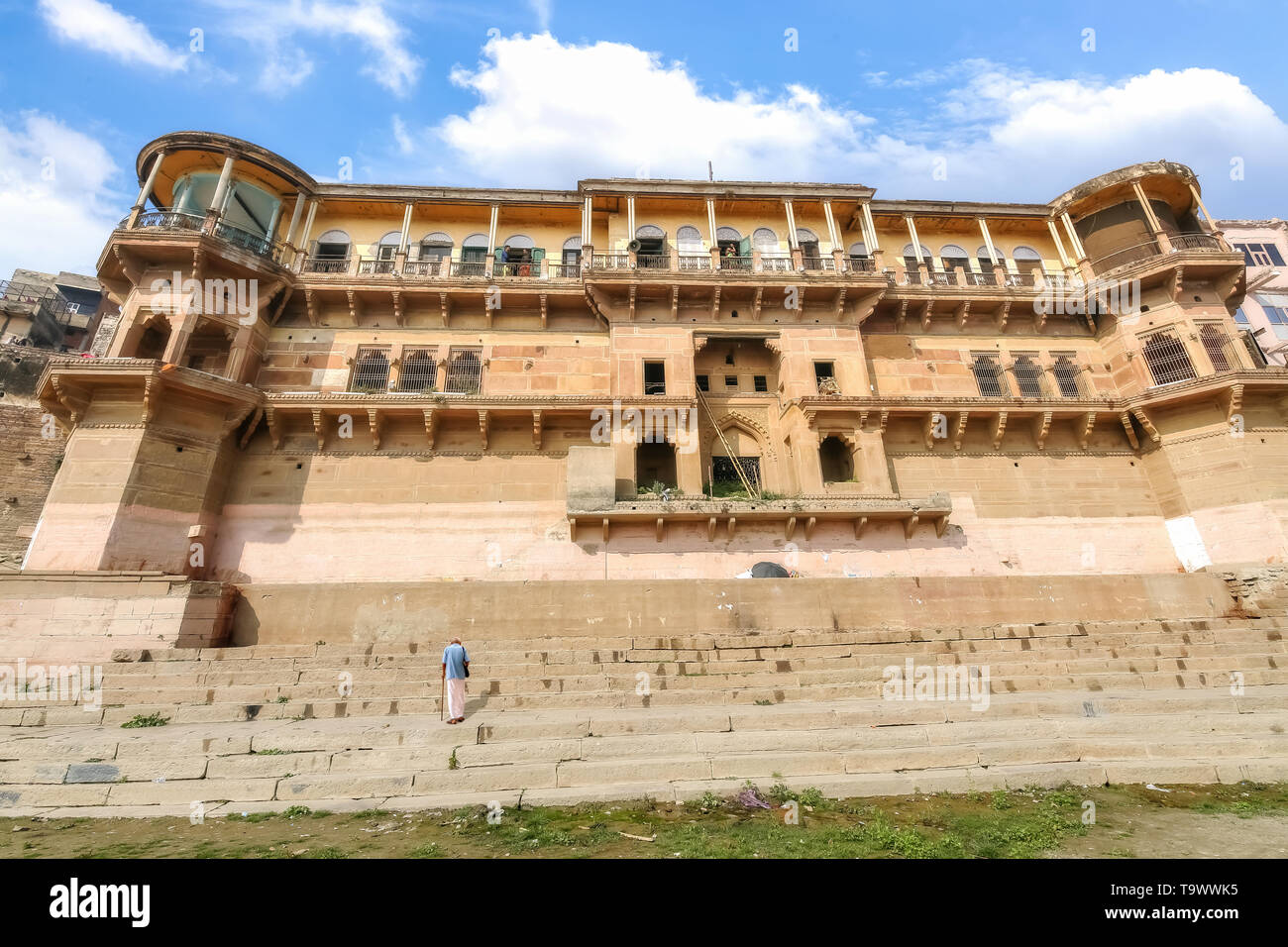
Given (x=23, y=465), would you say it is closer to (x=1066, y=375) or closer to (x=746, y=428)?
(x=746, y=428)

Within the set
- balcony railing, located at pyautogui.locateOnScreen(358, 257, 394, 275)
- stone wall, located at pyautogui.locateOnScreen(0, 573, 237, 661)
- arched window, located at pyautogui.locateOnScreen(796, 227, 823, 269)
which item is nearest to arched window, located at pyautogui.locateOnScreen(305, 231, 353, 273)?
balcony railing, located at pyautogui.locateOnScreen(358, 257, 394, 275)

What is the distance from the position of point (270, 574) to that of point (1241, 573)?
2395 cm

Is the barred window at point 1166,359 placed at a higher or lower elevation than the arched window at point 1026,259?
lower

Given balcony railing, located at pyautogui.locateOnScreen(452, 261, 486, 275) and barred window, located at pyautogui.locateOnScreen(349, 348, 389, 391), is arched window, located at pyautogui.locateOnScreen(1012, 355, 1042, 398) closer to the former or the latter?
balcony railing, located at pyautogui.locateOnScreen(452, 261, 486, 275)

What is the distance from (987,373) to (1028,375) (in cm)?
138

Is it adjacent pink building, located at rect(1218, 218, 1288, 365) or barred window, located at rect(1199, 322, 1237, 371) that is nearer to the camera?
barred window, located at rect(1199, 322, 1237, 371)

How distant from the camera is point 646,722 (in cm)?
721

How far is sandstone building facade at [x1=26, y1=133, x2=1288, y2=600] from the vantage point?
48.9 feet

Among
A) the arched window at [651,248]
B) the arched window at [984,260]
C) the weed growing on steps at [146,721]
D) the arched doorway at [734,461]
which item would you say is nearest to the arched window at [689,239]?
the arched window at [651,248]

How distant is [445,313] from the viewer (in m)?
18.2

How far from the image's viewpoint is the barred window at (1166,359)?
17.6 m

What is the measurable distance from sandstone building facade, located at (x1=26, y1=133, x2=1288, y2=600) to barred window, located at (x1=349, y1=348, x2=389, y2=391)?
101 mm

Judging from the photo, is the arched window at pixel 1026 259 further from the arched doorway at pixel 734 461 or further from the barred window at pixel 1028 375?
the arched doorway at pixel 734 461

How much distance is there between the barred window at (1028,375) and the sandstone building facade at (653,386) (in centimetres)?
15
